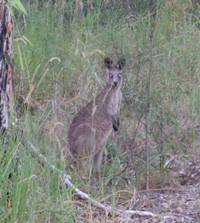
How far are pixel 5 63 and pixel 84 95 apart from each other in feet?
6.40

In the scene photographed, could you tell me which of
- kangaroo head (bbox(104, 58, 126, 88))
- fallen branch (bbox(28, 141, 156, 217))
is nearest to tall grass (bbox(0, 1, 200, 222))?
fallen branch (bbox(28, 141, 156, 217))

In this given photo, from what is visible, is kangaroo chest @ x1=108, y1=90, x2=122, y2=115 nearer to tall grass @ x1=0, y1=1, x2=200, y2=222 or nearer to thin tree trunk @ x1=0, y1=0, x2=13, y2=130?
tall grass @ x1=0, y1=1, x2=200, y2=222

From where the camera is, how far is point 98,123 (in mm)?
5703

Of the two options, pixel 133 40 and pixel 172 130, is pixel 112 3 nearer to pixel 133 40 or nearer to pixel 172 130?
pixel 133 40

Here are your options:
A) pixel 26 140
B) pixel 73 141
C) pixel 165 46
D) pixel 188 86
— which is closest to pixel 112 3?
pixel 165 46

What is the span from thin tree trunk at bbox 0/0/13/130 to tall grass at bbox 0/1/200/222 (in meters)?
0.11

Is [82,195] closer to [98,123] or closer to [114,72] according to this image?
[98,123]

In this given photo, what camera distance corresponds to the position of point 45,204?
4129mm

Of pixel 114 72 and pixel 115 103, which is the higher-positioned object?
pixel 114 72

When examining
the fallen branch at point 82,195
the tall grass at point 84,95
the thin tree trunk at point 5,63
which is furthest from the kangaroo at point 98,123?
the thin tree trunk at point 5,63

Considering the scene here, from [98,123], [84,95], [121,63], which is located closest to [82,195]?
[98,123]

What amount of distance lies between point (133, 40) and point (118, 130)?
A: 1.43m

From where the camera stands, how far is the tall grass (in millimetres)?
4121

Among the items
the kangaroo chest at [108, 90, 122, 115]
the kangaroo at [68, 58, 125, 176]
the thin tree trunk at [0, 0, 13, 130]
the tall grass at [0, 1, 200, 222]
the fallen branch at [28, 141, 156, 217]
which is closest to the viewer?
the tall grass at [0, 1, 200, 222]
